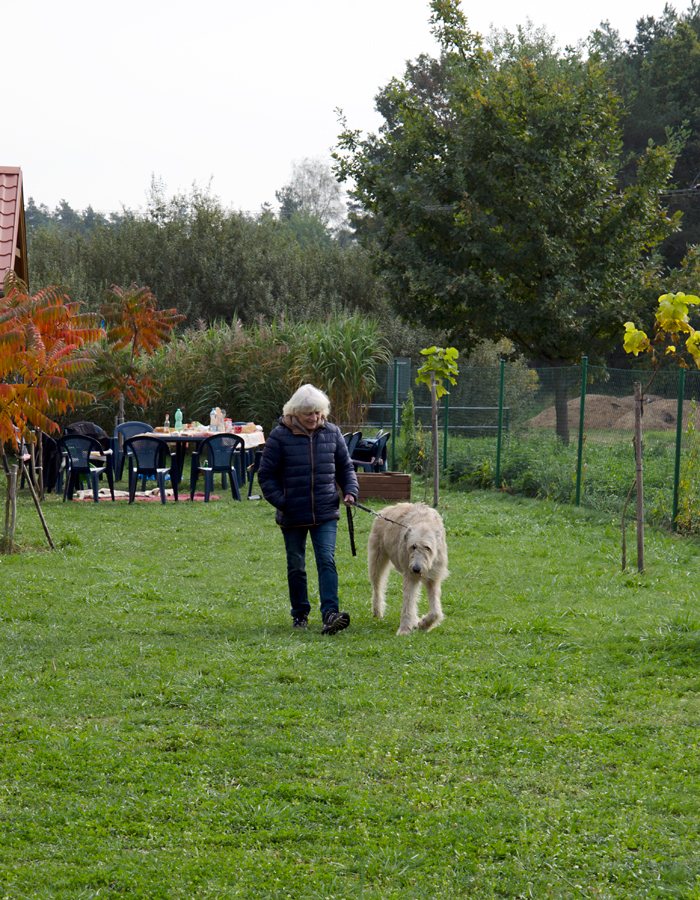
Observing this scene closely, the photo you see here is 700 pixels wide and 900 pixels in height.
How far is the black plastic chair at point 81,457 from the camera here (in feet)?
A: 45.4

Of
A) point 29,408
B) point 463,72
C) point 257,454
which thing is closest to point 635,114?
point 463,72

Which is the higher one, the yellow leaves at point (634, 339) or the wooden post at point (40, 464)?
the yellow leaves at point (634, 339)

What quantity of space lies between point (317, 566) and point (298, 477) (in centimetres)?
70

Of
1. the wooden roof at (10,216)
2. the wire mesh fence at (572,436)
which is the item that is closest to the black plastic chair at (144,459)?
the wooden roof at (10,216)

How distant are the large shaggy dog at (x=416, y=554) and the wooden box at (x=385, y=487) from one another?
21.3 ft

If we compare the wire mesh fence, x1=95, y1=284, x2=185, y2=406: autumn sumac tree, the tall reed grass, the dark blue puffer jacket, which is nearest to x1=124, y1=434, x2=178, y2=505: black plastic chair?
x1=95, y1=284, x2=185, y2=406: autumn sumac tree

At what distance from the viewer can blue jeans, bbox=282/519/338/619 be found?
22.3ft

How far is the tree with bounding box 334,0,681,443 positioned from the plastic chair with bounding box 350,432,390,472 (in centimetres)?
422

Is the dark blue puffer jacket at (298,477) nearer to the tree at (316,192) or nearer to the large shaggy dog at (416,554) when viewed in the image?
the large shaggy dog at (416,554)

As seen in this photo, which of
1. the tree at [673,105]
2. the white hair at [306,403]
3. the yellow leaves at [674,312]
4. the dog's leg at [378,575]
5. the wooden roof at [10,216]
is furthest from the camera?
the tree at [673,105]

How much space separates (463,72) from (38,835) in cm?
1947

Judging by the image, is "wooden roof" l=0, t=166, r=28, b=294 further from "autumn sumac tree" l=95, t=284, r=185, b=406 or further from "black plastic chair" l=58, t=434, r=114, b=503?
"autumn sumac tree" l=95, t=284, r=185, b=406

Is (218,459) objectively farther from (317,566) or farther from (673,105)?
(673,105)

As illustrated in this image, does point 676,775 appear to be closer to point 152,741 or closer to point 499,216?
point 152,741
